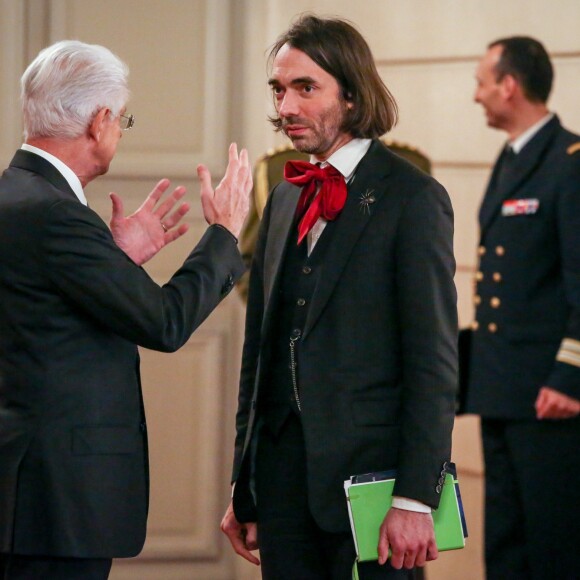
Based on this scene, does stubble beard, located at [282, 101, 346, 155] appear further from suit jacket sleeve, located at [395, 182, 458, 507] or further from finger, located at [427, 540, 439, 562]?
finger, located at [427, 540, 439, 562]

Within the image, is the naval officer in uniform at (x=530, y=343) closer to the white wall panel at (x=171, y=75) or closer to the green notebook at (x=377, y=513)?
the white wall panel at (x=171, y=75)

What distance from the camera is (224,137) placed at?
386 centimetres

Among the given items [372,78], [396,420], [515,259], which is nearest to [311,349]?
[396,420]

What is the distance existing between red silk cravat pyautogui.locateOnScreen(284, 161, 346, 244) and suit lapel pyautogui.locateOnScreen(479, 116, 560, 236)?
4.32ft

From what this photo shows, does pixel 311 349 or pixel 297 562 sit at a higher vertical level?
pixel 311 349

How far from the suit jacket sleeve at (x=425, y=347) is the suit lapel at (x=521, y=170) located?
139 centimetres

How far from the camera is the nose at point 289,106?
6.40 feet

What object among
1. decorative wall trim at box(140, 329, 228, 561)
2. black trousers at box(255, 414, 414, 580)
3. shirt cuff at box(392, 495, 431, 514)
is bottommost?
decorative wall trim at box(140, 329, 228, 561)

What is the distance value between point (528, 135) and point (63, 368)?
6.07 feet

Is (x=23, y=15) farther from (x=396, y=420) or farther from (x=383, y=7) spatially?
(x=396, y=420)

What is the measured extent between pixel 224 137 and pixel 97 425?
2115 mm

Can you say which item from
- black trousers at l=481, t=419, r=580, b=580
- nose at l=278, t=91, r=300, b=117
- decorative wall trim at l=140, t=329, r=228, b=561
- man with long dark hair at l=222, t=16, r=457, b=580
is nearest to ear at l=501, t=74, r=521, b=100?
black trousers at l=481, t=419, r=580, b=580

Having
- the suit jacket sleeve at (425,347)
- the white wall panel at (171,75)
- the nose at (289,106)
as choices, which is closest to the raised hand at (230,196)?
the nose at (289,106)

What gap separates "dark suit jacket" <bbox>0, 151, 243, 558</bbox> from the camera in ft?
6.08
